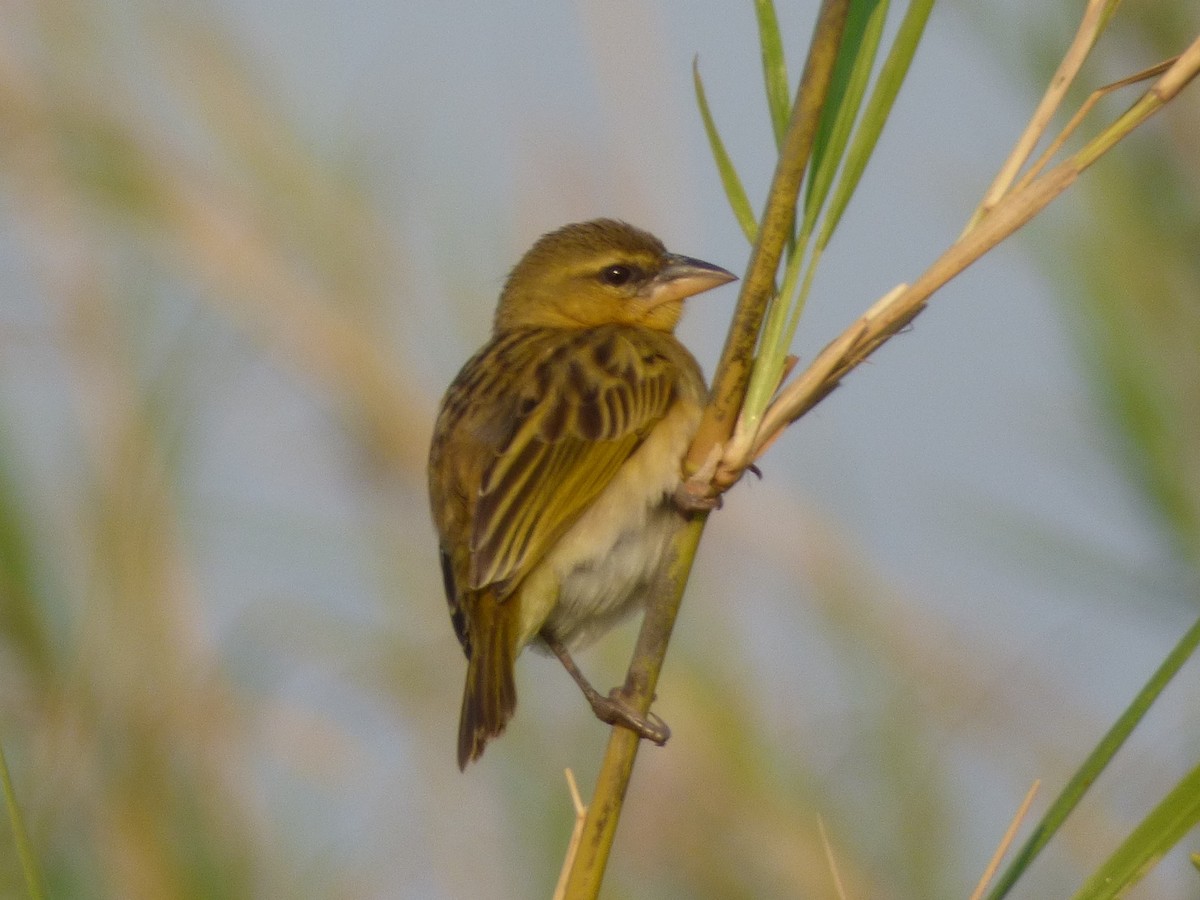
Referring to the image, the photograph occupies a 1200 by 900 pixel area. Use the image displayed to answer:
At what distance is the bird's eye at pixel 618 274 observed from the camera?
12.1 ft

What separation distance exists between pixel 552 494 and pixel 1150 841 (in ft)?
5.45

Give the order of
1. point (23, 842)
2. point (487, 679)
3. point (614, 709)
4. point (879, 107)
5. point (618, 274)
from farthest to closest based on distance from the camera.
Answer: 1. point (618, 274)
2. point (487, 679)
3. point (614, 709)
4. point (879, 107)
5. point (23, 842)

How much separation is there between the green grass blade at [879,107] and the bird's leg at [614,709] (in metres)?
0.51

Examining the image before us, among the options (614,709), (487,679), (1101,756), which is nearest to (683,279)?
(487,679)

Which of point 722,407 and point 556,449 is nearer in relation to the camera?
point 722,407

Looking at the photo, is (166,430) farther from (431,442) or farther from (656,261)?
(656,261)

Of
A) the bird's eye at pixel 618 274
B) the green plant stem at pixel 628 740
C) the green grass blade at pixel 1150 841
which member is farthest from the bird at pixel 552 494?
the green grass blade at pixel 1150 841

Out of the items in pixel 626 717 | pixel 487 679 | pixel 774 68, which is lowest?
pixel 487 679

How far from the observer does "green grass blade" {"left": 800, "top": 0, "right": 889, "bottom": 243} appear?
1.59 m

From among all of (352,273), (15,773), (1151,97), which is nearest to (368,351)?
(352,273)

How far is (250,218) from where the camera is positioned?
3.16 metres

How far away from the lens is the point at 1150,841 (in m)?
1.26

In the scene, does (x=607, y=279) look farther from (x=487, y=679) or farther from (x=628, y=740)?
(x=628, y=740)

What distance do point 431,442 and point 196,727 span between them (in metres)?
0.85
